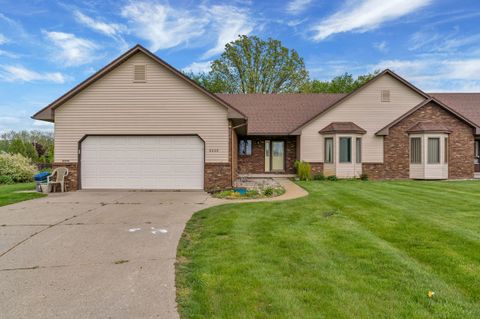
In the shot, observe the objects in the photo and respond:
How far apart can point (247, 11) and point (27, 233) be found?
15432mm

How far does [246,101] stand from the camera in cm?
2395

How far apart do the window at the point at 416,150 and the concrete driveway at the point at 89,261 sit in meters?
15.2

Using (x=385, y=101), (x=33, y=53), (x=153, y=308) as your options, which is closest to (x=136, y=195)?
(x=153, y=308)

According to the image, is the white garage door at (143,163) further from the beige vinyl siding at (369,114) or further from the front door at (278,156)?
the front door at (278,156)

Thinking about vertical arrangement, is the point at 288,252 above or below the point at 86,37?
below

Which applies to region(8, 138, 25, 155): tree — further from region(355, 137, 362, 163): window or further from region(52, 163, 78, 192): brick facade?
region(355, 137, 362, 163): window

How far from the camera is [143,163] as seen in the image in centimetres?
1391

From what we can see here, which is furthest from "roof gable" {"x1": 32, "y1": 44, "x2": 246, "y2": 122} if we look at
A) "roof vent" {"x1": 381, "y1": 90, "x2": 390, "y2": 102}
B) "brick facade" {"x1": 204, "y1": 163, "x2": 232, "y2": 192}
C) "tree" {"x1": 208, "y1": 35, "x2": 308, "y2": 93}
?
"tree" {"x1": 208, "y1": 35, "x2": 308, "y2": 93}

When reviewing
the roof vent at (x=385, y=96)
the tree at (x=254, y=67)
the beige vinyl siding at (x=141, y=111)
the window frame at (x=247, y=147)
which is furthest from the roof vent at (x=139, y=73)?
the tree at (x=254, y=67)

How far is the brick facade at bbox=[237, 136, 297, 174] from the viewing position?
69.4 ft

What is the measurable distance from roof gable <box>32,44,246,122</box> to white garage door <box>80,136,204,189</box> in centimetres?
195

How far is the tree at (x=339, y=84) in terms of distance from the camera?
1447 inches

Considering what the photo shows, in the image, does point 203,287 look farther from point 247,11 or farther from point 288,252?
point 247,11

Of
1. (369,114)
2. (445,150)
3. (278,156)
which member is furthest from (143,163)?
(445,150)
